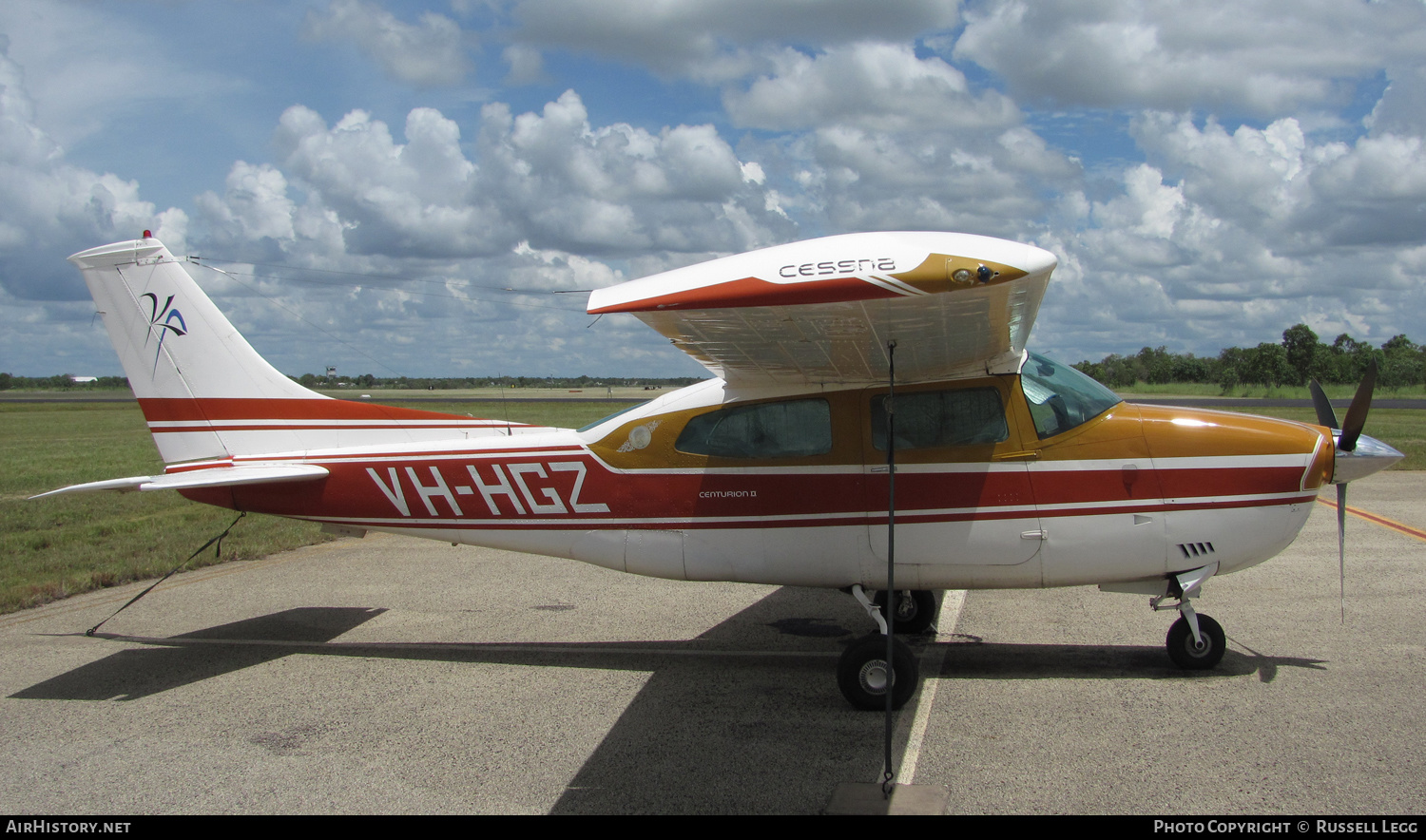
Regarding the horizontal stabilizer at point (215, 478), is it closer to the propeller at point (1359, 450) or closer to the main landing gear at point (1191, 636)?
the main landing gear at point (1191, 636)

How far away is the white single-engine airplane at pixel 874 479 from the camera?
541 cm

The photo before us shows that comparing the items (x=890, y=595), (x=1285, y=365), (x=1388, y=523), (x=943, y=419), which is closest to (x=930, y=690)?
(x=890, y=595)

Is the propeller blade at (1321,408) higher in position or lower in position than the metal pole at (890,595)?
higher

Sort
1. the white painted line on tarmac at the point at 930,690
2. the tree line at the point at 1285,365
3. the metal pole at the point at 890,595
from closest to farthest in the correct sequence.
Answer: the metal pole at the point at 890,595 < the white painted line on tarmac at the point at 930,690 < the tree line at the point at 1285,365

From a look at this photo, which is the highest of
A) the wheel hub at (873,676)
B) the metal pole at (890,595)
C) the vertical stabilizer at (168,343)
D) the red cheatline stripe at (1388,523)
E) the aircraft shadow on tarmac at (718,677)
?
the vertical stabilizer at (168,343)

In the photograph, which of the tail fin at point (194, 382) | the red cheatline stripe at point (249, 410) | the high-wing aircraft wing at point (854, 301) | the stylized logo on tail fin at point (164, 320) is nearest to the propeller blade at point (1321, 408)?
the high-wing aircraft wing at point (854, 301)

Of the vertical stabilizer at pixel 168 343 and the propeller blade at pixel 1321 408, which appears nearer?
the propeller blade at pixel 1321 408

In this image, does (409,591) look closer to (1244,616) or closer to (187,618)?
(187,618)

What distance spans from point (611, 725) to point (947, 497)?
2.52 m

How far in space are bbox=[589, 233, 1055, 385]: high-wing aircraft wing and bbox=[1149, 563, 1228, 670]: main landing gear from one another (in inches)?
74.3

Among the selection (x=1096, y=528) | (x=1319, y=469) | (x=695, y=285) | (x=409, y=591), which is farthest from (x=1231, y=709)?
(x=409, y=591)

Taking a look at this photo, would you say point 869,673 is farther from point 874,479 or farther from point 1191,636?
point 1191,636

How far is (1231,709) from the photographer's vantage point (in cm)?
504

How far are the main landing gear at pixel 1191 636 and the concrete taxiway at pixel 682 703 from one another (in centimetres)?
14
